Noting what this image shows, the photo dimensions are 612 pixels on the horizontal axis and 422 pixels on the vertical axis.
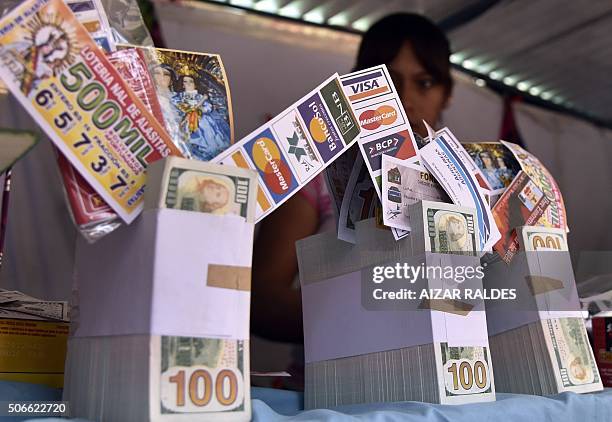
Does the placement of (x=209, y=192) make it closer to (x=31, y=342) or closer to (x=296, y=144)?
(x=296, y=144)

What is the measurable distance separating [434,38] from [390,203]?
122 cm

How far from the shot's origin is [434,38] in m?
1.81

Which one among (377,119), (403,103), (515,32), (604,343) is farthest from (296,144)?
(515,32)

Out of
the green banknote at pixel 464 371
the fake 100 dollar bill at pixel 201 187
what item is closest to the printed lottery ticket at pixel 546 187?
the green banknote at pixel 464 371

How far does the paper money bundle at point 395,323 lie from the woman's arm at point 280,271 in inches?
35.9

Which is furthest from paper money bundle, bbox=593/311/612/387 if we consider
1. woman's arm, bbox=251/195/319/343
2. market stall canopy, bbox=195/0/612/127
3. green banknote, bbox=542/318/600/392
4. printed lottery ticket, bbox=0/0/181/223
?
market stall canopy, bbox=195/0/612/127

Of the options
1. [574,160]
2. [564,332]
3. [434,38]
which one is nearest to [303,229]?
[434,38]

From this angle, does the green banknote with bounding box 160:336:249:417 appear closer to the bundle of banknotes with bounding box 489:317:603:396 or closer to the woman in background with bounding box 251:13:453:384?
the bundle of banknotes with bounding box 489:317:603:396

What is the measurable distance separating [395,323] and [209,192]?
28 centimetres

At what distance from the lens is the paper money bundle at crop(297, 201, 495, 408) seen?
68cm

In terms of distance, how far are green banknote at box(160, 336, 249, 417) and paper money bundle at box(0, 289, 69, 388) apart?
283mm

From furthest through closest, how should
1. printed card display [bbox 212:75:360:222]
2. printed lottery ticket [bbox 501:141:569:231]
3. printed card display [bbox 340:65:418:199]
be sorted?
printed lottery ticket [bbox 501:141:569:231] < printed card display [bbox 340:65:418:199] < printed card display [bbox 212:75:360:222]

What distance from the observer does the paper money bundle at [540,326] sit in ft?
2.60

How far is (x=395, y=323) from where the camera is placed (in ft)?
2.35
